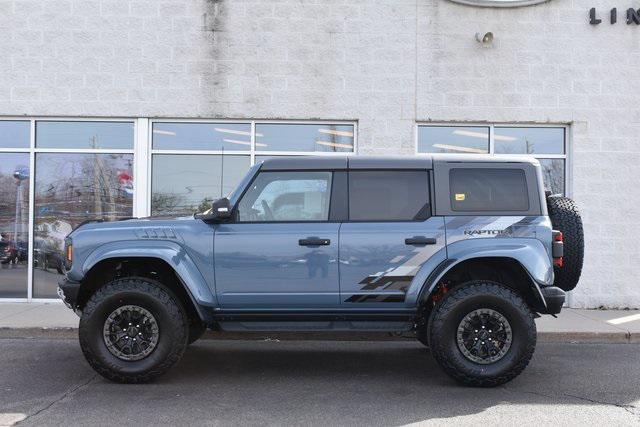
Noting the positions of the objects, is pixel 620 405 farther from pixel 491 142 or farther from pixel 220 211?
pixel 491 142

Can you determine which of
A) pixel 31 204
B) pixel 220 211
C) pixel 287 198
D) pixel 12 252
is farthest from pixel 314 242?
pixel 12 252

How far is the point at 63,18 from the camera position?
10.4m

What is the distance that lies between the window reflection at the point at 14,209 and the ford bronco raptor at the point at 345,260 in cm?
542

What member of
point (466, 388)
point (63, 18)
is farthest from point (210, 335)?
point (63, 18)

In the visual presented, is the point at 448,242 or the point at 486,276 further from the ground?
the point at 448,242

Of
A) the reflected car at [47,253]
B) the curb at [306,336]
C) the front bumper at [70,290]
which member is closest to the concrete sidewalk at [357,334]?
the curb at [306,336]

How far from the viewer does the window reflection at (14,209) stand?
1063 cm

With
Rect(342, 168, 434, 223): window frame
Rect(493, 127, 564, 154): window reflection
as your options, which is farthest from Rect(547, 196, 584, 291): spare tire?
Rect(493, 127, 564, 154): window reflection

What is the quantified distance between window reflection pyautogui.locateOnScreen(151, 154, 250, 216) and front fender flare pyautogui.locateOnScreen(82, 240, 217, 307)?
4.90 metres

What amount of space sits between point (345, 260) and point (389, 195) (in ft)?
2.44

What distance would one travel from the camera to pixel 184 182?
1066 cm

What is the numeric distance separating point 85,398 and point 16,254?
619 cm

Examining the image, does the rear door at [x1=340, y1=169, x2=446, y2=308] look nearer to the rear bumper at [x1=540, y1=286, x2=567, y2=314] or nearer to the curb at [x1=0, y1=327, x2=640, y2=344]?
the rear bumper at [x1=540, y1=286, x2=567, y2=314]

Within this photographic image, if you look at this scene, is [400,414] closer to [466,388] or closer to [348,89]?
[466,388]
